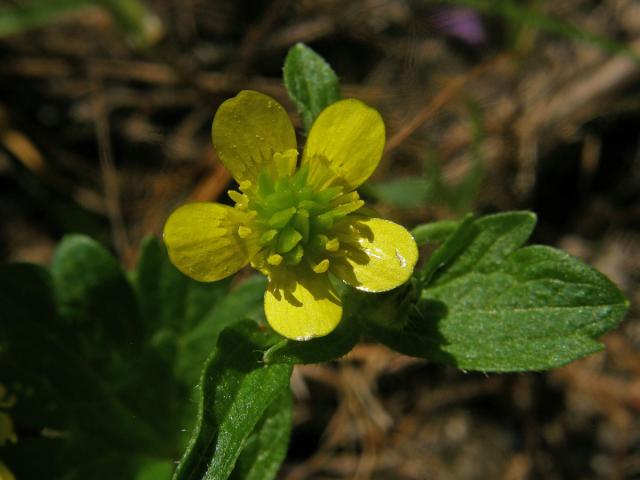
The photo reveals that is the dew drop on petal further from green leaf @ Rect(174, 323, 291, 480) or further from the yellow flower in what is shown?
green leaf @ Rect(174, 323, 291, 480)

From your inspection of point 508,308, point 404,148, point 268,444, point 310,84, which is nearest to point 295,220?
point 310,84

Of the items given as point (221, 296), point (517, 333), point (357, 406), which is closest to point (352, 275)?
point (517, 333)

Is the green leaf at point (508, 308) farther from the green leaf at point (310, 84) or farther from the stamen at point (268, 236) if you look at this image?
the green leaf at point (310, 84)

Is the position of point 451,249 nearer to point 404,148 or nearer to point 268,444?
point 268,444

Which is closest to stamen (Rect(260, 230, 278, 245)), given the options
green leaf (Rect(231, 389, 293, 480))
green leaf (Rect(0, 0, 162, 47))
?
green leaf (Rect(231, 389, 293, 480))

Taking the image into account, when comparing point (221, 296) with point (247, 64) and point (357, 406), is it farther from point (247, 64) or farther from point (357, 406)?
point (247, 64)
